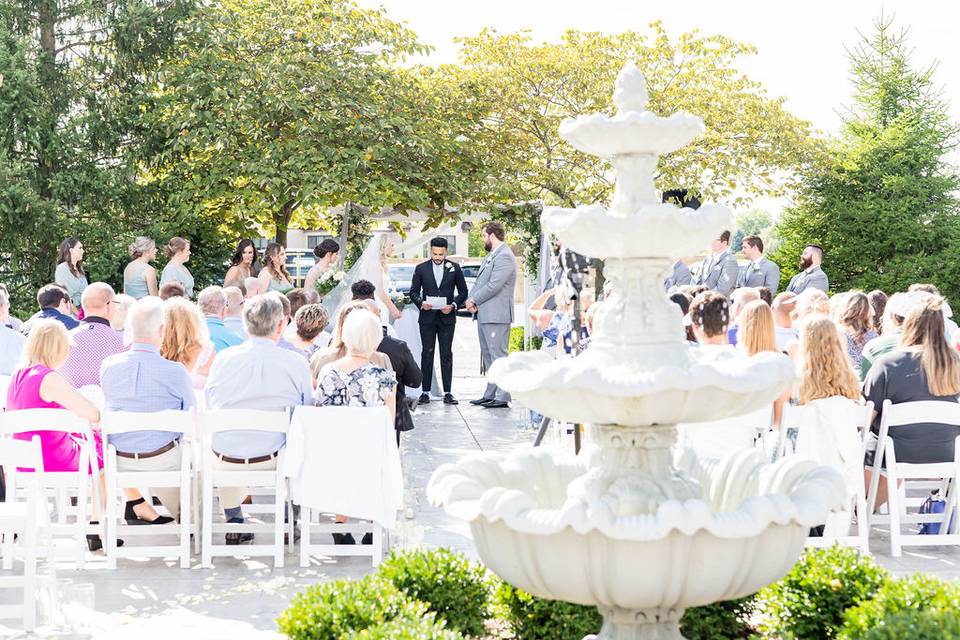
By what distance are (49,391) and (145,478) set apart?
2.59 ft

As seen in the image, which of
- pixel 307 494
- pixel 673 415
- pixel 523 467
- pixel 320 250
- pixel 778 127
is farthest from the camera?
A: pixel 778 127

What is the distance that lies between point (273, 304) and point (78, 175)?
34.2ft

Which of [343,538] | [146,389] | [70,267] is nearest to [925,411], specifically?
[343,538]

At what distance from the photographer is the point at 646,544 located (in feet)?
13.0

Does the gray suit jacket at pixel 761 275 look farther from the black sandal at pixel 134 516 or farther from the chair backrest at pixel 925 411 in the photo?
the black sandal at pixel 134 516

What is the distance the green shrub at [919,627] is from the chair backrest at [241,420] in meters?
3.81

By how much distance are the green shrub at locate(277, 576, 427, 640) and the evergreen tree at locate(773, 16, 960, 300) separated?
814 inches

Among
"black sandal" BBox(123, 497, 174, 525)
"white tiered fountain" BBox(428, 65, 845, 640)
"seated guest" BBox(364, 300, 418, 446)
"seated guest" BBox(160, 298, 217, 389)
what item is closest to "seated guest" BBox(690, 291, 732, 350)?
"seated guest" BBox(364, 300, 418, 446)

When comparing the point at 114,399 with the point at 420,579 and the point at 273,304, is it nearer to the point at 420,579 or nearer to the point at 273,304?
the point at 273,304

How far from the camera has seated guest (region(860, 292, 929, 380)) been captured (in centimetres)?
810

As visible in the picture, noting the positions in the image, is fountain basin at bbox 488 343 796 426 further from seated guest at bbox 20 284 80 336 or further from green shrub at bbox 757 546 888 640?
seated guest at bbox 20 284 80 336

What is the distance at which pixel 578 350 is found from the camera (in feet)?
33.1

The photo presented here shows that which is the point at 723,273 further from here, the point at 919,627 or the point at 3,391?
the point at 919,627

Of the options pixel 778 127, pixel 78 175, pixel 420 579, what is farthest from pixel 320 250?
pixel 778 127
